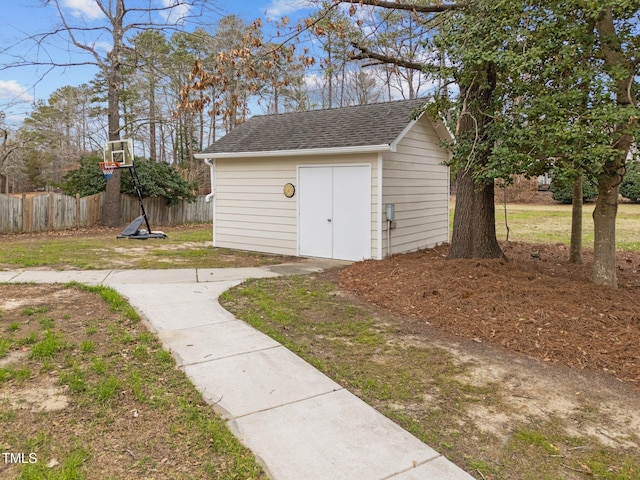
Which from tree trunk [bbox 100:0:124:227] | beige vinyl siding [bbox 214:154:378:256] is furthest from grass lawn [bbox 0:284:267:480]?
tree trunk [bbox 100:0:124:227]

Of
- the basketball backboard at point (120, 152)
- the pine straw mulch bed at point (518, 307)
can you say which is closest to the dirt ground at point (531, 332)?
the pine straw mulch bed at point (518, 307)

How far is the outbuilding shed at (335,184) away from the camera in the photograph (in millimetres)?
8711

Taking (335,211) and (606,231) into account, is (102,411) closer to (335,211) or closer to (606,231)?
(606,231)

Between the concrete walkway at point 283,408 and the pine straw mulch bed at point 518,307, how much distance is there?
1858mm

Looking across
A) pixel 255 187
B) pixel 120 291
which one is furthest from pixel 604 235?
pixel 255 187

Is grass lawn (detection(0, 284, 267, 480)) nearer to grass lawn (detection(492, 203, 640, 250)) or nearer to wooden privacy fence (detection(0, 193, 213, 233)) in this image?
wooden privacy fence (detection(0, 193, 213, 233))

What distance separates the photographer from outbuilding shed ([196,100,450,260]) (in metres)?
8.71

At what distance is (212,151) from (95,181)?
25.5 feet

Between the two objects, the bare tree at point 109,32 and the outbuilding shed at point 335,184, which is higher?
the bare tree at point 109,32

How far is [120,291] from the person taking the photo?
19.9 ft

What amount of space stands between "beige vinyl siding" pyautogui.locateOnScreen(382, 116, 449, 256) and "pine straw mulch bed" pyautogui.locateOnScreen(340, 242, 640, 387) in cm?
218

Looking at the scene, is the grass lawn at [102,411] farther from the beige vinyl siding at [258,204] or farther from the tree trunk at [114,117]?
the tree trunk at [114,117]

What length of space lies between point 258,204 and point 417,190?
373cm

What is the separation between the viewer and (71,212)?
1489 cm
